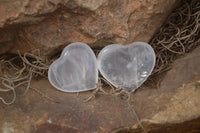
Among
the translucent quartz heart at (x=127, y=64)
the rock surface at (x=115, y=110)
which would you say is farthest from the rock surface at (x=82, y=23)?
the rock surface at (x=115, y=110)

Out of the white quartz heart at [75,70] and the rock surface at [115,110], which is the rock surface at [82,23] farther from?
the rock surface at [115,110]

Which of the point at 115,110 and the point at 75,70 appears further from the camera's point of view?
the point at 75,70

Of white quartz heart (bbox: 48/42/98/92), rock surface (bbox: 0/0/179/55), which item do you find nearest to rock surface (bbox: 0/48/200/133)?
white quartz heart (bbox: 48/42/98/92)

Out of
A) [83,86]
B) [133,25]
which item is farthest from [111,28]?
[83,86]

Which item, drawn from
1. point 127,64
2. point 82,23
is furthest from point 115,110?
point 82,23

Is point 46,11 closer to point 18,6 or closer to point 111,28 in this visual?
point 18,6

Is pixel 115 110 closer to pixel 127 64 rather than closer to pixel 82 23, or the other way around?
pixel 127 64
